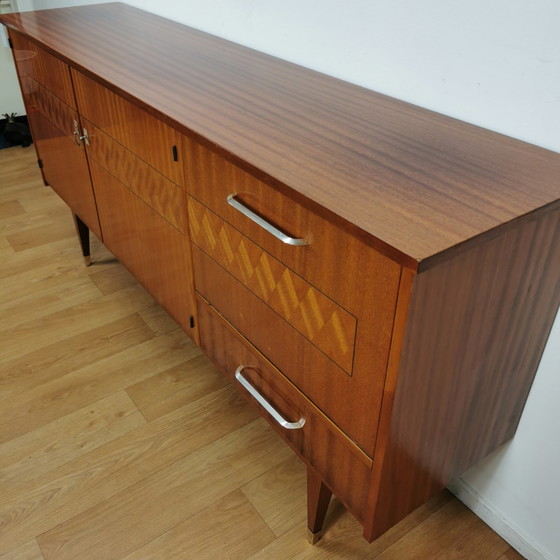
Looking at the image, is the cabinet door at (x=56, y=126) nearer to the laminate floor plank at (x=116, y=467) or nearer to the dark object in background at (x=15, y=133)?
the laminate floor plank at (x=116, y=467)

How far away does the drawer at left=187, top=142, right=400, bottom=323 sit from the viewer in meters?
0.73

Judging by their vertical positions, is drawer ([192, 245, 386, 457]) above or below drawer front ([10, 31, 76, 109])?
below

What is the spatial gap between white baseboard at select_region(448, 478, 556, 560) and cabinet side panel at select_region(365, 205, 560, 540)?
0.23 m

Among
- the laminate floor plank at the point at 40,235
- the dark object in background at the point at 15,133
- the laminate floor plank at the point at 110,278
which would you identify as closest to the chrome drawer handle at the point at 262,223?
the laminate floor plank at the point at 110,278

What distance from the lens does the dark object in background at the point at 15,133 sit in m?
2.91

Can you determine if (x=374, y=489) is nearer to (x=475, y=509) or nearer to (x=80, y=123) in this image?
(x=475, y=509)

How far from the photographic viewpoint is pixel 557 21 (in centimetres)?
84

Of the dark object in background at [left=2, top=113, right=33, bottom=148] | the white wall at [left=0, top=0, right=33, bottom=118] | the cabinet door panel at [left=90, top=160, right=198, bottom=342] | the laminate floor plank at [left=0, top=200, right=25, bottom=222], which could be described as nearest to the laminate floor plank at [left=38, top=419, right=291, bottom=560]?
the cabinet door panel at [left=90, top=160, right=198, bottom=342]

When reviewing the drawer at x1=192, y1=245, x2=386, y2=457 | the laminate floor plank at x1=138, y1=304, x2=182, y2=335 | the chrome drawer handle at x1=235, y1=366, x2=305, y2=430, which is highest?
the drawer at x1=192, y1=245, x2=386, y2=457

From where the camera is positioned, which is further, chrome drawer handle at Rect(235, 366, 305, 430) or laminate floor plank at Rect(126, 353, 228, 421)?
laminate floor plank at Rect(126, 353, 228, 421)

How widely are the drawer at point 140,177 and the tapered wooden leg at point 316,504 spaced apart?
550 mm

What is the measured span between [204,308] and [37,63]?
0.94 m

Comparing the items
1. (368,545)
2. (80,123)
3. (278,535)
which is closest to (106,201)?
(80,123)

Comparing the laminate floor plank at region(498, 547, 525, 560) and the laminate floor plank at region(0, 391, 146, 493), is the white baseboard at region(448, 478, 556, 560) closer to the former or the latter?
the laminate floor plank at region(498, 547, 525, 560)
